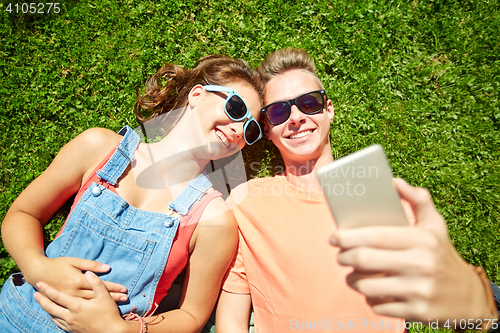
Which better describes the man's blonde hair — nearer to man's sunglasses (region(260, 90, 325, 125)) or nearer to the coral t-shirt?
man's sunglasses (region(260, 90, 325, 125))

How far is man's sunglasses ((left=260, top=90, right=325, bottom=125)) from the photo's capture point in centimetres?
283

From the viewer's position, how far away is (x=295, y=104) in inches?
111

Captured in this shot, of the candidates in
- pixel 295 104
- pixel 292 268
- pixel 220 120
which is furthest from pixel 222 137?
pixel 292 268

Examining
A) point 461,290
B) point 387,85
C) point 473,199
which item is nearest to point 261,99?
point 387,85

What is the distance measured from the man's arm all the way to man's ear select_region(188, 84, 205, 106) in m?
2.07

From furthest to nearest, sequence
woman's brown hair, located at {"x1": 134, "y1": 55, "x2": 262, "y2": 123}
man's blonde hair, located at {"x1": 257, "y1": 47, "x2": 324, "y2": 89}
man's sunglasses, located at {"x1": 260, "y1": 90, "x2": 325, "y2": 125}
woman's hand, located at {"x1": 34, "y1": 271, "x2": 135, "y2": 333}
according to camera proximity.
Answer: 1. man's blonde hair, located at {"x1": 257, "y1": 47, "x2": 324, "y2": 89}
2. woman's brown hair, located at {"x1": 134, "y1": 55, "x2": 262, "y2": 123}
3. man's sunglasses, located at {"x1": 260, "y1": 90, "x2": 325, "y2": 125}
4. woman's hand, located at {"x1": 34, "y1": 271, "x2": 135, "y2": 333}

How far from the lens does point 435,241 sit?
1.06 meters

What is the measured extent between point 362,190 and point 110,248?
7.56ft

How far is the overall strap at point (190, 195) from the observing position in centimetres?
260

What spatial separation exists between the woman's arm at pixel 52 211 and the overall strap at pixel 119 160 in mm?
160

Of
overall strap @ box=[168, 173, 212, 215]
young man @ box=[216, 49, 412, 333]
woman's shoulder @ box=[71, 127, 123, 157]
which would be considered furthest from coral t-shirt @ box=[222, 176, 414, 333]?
woman's shoulder @ box=[71, 127, 123, 157]

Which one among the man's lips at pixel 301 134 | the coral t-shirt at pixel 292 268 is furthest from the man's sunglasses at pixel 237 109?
the coral t-shirt at pixel 292 268

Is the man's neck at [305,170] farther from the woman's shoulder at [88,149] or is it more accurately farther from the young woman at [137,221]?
the woman's shoulder at [88,149]

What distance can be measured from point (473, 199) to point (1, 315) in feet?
17.6
